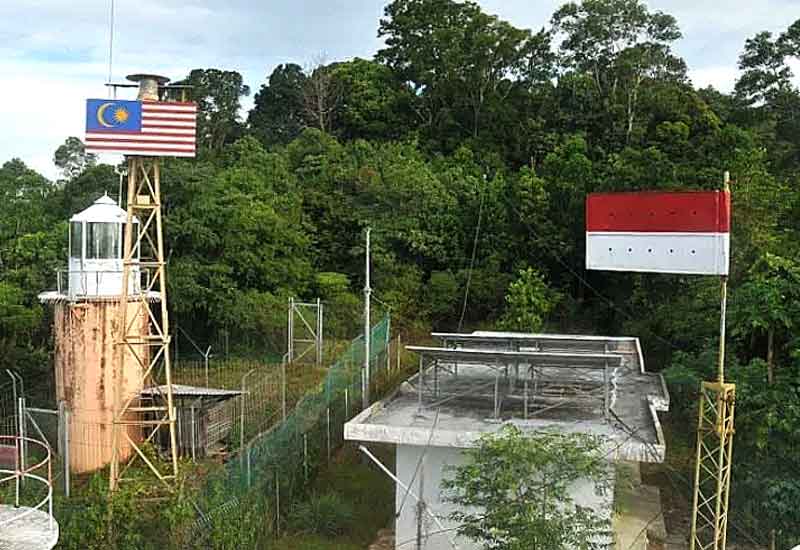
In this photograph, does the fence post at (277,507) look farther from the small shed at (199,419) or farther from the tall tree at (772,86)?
the tall tree at (772,86)

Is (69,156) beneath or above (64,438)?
above

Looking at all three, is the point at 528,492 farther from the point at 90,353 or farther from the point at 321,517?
the point at 90,353

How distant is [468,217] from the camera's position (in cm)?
3278

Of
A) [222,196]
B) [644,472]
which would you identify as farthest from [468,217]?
[644,472]

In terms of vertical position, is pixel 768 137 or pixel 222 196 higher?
pixel 768 137

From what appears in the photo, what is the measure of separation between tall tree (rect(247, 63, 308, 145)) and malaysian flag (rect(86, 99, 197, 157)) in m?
30.4

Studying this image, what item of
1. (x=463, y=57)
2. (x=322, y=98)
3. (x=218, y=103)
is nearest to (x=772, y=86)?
(x=463, y=57)

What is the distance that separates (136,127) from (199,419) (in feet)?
20.4

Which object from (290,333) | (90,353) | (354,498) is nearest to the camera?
(354,498)

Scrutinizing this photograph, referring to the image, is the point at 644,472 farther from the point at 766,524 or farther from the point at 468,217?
the point at 468,217

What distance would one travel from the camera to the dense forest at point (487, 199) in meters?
18.8

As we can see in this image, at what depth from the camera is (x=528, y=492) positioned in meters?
10.3

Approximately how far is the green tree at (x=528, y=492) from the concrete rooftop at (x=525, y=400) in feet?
4.11

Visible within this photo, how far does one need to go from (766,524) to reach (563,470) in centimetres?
594
